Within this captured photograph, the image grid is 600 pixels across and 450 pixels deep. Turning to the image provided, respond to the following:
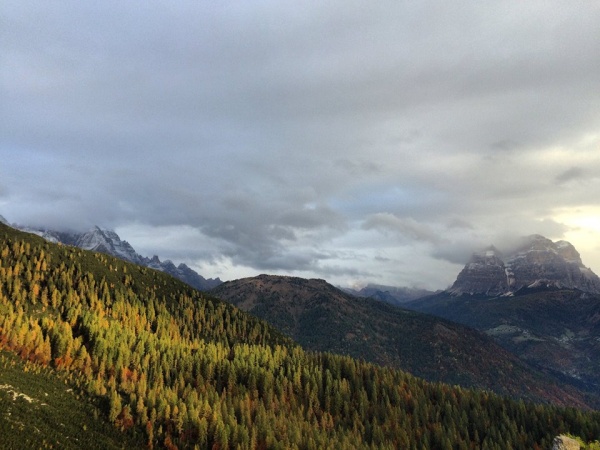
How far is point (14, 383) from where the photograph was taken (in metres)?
132

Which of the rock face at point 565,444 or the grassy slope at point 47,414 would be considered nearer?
the grassy slope at point 47,414

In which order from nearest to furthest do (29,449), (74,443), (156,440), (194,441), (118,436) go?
(29,449), (74,443), (118,436), (156,440), (194,441)

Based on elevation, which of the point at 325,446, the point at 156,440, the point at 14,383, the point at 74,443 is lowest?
the point at 325,446

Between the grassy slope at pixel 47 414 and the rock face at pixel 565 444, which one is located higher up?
the grassy slope at pixel 47 414

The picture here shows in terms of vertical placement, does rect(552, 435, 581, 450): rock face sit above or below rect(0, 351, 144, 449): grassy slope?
below

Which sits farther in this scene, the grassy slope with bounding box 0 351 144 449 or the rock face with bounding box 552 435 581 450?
the rock face with bounding box 552 435 581 450

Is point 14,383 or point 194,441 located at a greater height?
point 14,383

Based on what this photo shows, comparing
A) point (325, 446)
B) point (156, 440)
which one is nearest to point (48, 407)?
point (156, 440)

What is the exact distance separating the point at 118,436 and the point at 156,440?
17462mm

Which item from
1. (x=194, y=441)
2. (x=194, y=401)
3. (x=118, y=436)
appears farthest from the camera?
(x=194, y=401)

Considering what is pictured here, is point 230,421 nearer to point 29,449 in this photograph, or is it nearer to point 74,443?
point 74,443

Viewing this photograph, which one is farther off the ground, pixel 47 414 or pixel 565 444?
pixel 47 414

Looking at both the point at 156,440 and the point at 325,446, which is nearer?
the point at 156,440

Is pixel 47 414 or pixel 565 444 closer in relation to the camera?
pixel 47 414
